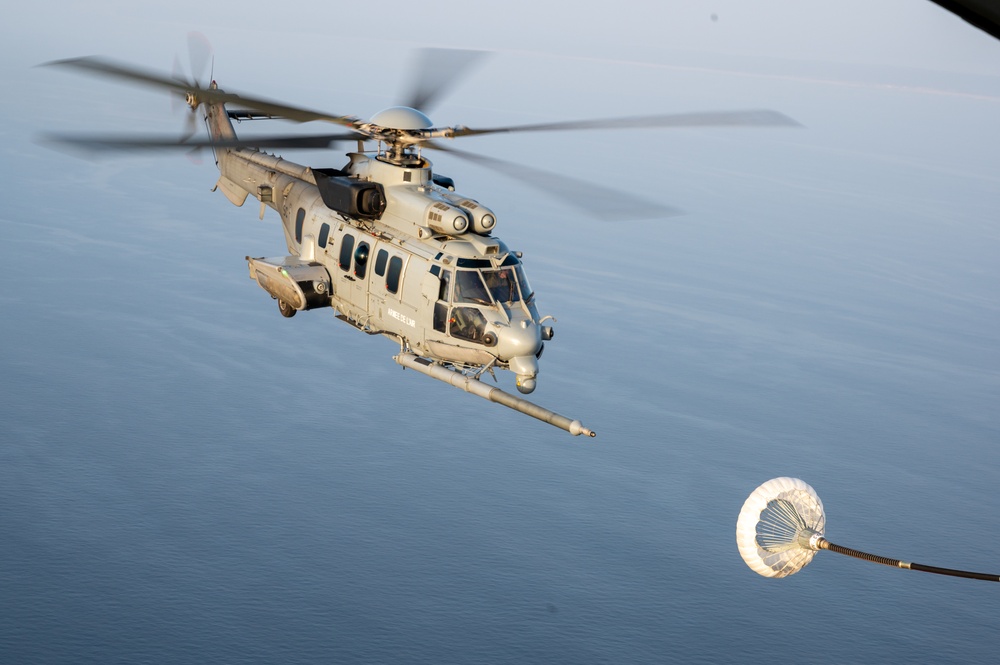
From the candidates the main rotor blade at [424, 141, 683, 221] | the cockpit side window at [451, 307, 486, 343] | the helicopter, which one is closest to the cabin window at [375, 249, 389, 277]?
the helicopter

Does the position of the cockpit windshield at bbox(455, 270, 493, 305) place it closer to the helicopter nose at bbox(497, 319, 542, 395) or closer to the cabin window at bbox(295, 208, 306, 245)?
the helicopter nose at bbox(497, 319, 542, 395)

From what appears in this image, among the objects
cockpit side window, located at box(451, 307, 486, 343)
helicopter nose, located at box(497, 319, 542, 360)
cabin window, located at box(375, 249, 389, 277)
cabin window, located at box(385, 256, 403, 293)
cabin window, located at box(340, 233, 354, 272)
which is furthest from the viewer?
cabin window, located at box(340, 233, 354, 272)

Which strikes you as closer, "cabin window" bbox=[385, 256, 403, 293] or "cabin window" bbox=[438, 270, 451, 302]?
"cabin window" bbox=[438, 270, 451, 302]

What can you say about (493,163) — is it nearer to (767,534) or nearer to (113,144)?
(113,144)

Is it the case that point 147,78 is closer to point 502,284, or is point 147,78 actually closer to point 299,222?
point 299,222

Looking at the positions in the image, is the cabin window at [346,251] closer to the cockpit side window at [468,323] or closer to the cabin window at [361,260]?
the cabin window at [361,260]

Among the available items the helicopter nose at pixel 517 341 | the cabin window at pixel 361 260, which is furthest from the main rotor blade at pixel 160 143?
the helicopter nose at pixel 517 341
